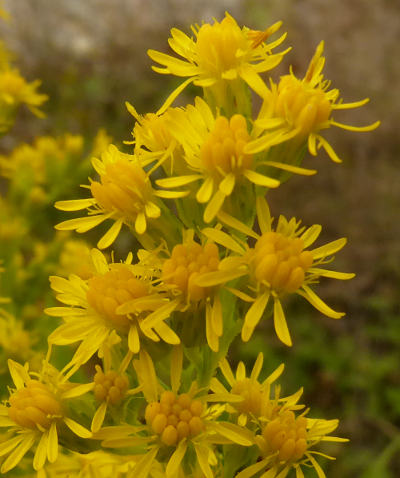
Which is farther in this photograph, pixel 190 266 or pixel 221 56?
pixel 221 56

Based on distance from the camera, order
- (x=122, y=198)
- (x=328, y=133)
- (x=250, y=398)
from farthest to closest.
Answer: (x=328, y=133), (x=250, y=398), (x=122, y=198)

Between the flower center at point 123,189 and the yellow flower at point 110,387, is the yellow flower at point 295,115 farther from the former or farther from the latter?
the yellow flower at point 110,387

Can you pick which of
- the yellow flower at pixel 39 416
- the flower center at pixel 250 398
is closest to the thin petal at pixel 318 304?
the flower center at pixel 250 398

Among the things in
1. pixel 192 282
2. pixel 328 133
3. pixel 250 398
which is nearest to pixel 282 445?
pixel 250 398

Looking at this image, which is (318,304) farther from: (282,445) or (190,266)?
→ (282,445)

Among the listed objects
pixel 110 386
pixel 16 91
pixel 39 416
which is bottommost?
pixel 39 416

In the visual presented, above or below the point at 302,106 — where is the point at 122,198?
below
